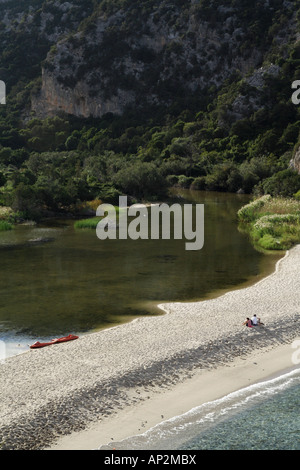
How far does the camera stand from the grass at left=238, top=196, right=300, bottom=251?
141ft

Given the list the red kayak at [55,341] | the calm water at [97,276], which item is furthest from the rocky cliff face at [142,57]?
the red kayak at [55,341]

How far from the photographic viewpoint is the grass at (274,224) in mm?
42938

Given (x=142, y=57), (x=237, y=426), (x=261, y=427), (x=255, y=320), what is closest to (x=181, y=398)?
(x=237, y=426)

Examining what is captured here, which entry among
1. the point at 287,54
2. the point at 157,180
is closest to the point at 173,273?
the point at 157,180

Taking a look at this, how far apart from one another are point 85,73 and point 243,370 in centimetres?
14037

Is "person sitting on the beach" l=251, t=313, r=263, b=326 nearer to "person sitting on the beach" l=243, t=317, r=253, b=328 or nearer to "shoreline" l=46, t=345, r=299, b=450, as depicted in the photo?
"person sitting on the beach" l=243, t=317, r=253, b=328

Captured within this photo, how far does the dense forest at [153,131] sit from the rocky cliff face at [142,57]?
0.76m

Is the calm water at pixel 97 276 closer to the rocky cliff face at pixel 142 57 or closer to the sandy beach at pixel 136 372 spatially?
the sandy beach at pixel 136 372

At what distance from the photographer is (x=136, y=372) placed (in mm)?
18984

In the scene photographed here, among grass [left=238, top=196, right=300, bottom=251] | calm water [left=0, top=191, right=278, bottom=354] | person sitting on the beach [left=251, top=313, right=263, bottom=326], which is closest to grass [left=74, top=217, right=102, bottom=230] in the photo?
calm water [left=0, top=191, right=278, bottom=354]

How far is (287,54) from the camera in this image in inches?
4774

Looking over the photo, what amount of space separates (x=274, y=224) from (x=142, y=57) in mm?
113751

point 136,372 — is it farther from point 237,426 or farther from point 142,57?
point 142,57
